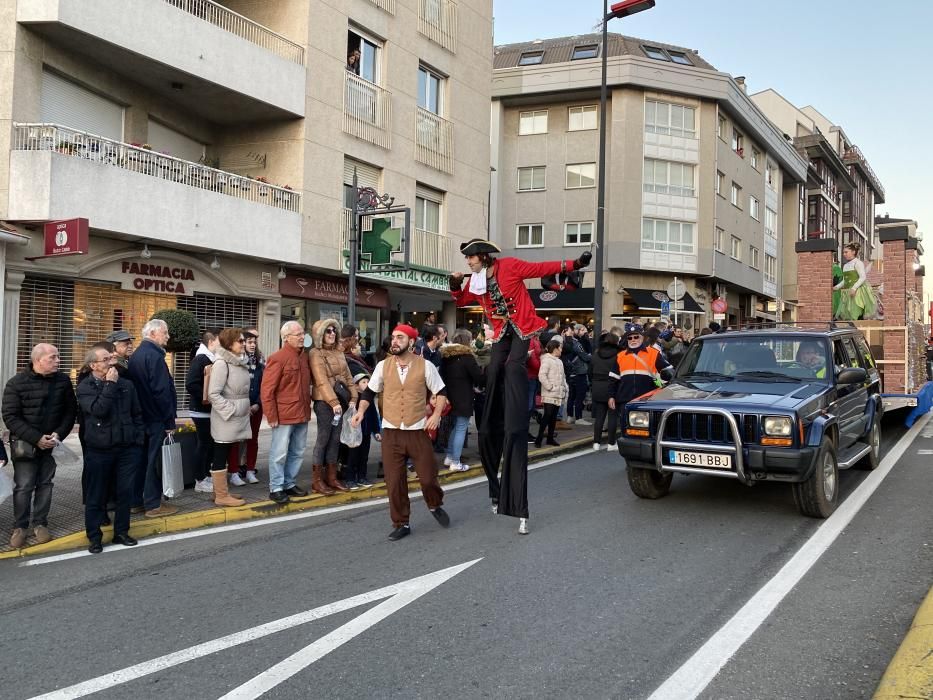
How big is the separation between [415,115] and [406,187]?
2054 millimetres

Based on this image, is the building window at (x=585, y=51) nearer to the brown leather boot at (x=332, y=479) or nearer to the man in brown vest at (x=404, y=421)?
the brown leather boot at (x=332, y=479)

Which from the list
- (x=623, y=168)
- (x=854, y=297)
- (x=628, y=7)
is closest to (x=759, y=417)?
(x=854, y=297)

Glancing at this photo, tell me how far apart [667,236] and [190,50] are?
25.4m

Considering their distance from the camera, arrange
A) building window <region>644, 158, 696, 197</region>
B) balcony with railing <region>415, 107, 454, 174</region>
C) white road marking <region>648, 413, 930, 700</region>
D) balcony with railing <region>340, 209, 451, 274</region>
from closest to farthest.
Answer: white road marking <region>648, 413, 930, 700</region>, balcony with railing <region>340, 209, 451, 274</region>, balcony with railing <region>415, 107, 454, 174</region>, building window <region>644, 158, 696, 197</region>

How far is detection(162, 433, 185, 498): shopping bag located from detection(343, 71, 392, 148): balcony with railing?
1222 cm

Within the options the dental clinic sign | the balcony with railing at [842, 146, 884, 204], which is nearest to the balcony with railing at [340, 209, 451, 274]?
the dental clinic sign

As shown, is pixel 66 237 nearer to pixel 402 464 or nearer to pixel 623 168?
pixel 402 464

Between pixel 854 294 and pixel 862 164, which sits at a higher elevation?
pixel 862 164

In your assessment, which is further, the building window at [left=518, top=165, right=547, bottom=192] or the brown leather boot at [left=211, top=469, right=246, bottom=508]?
the building window at [left=518, top=165, right=547, bottom=192]

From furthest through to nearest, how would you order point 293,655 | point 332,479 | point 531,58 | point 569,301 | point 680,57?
point 680,57 → point 531,58 → point 569,301 → point 332,479 → point 293,655

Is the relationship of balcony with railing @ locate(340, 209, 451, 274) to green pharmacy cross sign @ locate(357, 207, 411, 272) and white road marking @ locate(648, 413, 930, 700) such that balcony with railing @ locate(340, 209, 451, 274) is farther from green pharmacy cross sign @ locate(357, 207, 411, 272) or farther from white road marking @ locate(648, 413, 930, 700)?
white road marking @ locate(648, 413, 930, 700)

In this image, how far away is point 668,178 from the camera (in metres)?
34.7

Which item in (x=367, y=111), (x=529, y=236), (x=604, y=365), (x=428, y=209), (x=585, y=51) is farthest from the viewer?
(x=585, y=51)

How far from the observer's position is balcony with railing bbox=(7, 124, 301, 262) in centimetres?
1156
